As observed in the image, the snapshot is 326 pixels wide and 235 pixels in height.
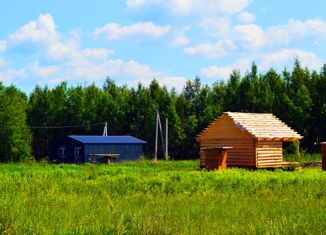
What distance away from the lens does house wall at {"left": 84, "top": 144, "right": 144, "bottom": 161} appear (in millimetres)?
56719

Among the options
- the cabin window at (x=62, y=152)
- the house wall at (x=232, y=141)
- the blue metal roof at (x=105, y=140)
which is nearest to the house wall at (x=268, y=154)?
the house wall at (x=232, y=141)

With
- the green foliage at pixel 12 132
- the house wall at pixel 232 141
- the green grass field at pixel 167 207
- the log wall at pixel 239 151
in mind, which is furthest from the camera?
the green foliage at pixel 12 132

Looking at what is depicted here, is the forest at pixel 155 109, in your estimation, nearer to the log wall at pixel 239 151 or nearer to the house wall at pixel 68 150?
the house wall at pixel 68 150

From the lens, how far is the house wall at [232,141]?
36312mm

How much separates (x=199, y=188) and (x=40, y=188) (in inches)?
219

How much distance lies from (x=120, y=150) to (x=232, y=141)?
2276 centimetres

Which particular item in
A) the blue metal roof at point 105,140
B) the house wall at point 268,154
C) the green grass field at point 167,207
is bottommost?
the green grass field at point 167,207

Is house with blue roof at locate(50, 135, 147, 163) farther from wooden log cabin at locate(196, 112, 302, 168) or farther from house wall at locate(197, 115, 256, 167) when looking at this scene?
wooden log cabin at locate(196, 112, 302, 168)

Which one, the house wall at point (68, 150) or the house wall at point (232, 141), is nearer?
the house wall at point (232, 141)

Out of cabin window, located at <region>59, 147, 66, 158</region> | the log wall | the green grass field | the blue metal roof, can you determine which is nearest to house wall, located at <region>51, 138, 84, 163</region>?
cabin window, located at <region>59, 147, 66, 158</region>

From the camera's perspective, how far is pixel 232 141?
123 feet

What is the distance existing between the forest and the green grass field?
34.7 meters

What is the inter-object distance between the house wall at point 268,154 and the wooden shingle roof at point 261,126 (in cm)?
67

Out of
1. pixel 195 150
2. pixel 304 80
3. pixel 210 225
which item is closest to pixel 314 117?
pixel 304 80
